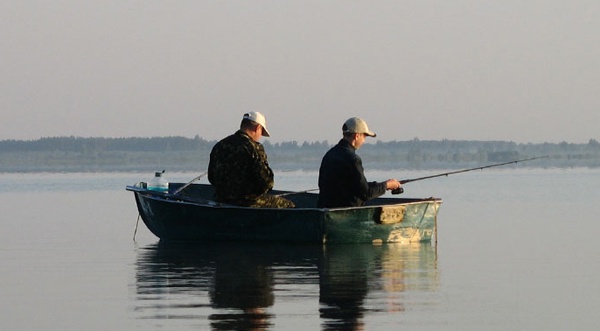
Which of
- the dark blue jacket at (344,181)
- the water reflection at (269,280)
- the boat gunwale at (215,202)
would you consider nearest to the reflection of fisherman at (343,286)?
the water reflection at (269,280)

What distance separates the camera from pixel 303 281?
11.3 m

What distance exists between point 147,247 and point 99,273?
3524 mm

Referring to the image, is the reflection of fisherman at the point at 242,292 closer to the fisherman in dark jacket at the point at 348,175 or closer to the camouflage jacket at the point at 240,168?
the camouflage jacket at the point at 240,168

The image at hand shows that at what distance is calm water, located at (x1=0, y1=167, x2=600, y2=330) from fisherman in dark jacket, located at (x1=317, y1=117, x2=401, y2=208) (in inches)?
21.8

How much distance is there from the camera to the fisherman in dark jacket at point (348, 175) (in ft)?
49.1

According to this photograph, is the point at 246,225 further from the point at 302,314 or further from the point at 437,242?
the point at 302,314

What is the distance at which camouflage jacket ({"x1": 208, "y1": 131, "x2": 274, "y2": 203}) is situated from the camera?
Result: 15.3 meters

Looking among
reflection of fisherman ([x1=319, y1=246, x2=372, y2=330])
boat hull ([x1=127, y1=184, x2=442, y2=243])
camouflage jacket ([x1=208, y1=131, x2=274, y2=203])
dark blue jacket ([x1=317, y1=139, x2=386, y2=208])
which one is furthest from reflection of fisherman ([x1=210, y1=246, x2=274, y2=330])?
dark blue jacket ([x1=317, y1=139, x2=386, y2=208])

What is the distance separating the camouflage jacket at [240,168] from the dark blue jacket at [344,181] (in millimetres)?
639

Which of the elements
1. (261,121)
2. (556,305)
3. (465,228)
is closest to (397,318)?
(556,305)

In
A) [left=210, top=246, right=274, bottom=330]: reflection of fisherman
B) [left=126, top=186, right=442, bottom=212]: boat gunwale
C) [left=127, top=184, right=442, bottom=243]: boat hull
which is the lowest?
[left=210, top=246, right=274, bottom=330]: reflection of fisherman

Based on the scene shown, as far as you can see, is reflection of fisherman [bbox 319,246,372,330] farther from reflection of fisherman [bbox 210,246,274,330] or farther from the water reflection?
reflection of fisherman [bbox 210,246,274,330]

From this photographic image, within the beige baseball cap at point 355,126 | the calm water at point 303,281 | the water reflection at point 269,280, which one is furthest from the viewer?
the beige baseball cap at point 355,126

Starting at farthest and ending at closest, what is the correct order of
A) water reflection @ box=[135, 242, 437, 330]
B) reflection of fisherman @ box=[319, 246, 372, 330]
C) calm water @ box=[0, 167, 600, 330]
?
water reflection @ box=[135, 242, 437, 330]
calm water @ box=[0, 167, 600, 330]
reflection of fisherman @ box=[319, 246, 372, 330]
